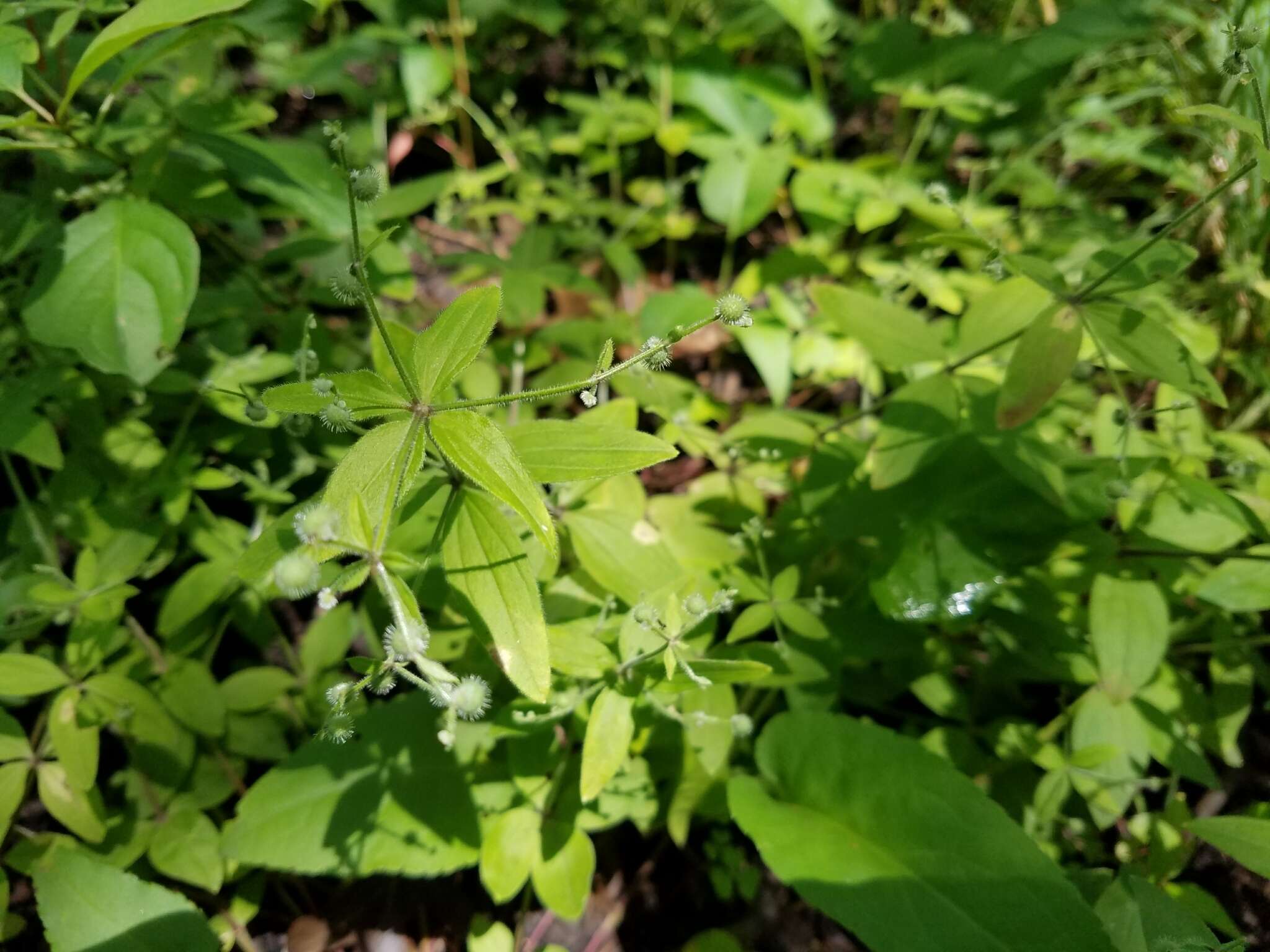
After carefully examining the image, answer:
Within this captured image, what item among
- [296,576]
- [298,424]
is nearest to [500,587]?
[296,576]

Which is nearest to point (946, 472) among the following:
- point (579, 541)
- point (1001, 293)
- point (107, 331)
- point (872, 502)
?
point (872, 502)

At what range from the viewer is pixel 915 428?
6.10 feet

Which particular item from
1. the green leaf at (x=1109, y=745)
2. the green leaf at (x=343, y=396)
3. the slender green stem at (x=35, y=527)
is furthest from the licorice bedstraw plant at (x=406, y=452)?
the green leaf at (x=1109, y=745)

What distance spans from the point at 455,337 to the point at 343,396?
21 centimetres

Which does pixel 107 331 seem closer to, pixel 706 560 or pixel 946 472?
pixel 706 560

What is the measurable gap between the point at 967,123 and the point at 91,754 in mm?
3889

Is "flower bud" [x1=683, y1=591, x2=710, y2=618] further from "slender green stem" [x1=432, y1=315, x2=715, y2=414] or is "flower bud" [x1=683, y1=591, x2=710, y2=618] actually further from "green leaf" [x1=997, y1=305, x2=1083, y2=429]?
"green leaf" [x1=997, y1=305, x2=1083, y2=429]

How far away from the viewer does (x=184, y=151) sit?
2.11 meters

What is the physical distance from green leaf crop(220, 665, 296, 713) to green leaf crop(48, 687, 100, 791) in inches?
11.6

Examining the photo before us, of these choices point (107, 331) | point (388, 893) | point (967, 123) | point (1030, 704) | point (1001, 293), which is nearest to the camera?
point (107, 331)

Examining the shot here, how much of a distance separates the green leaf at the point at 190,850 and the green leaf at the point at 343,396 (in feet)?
4.17

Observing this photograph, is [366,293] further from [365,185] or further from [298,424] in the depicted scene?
[298,424]

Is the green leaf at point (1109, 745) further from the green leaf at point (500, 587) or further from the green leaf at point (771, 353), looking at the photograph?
the green leaf at point (500, 587)

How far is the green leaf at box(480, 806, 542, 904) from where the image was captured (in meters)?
1.67
